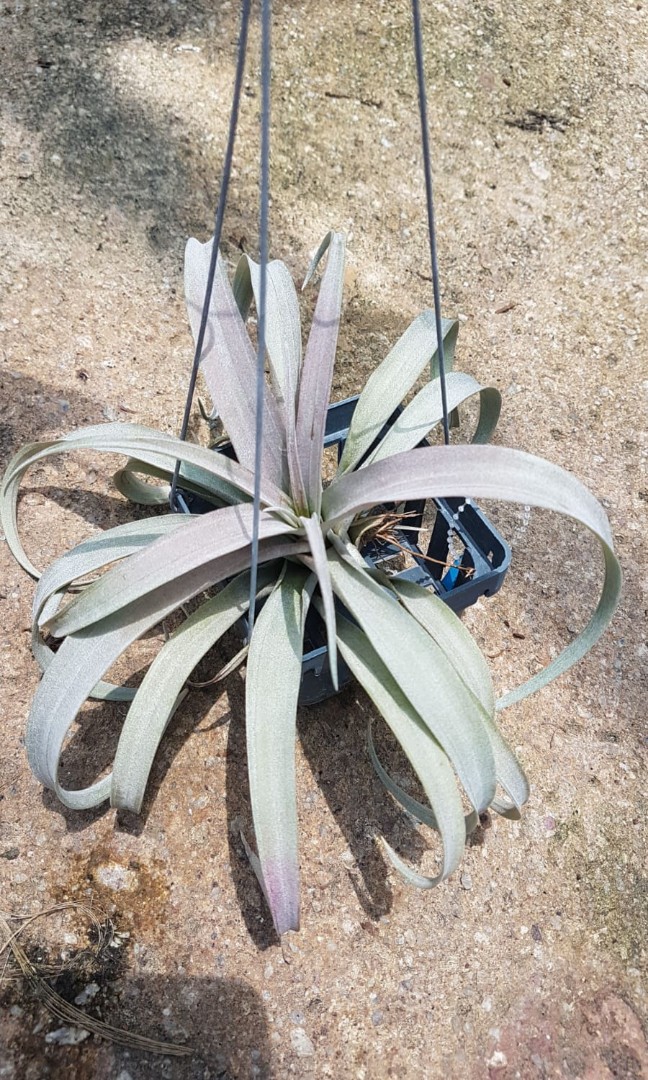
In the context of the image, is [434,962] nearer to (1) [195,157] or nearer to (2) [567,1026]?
(2) [567,1026]

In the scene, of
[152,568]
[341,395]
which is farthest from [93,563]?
[341,395]

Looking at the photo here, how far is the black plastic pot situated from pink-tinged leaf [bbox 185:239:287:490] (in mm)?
270

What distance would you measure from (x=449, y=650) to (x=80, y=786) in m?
0.78

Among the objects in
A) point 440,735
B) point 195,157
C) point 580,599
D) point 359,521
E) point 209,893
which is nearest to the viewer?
point 440,735

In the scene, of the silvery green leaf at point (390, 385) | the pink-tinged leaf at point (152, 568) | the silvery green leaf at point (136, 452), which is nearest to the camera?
the pink-tinged leaf at point (152, 568)

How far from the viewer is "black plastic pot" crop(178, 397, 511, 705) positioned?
152 cm

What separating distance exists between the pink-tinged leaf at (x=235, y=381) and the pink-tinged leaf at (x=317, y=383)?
56 mm

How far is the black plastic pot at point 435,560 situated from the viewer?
152 centimetres

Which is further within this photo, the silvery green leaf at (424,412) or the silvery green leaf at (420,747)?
the silvery green leaf at (424,412)

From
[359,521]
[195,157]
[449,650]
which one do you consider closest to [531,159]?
[195,157]

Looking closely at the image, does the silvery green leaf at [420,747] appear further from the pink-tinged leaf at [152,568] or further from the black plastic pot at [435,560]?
the pink-tinged leaf at [152,568]

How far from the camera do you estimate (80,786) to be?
1.51 metres

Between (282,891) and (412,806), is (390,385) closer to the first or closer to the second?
(412,806)

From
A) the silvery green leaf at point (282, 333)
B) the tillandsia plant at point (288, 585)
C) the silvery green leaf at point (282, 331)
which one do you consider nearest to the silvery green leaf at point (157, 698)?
the tillandsia plant at point (288, 585)
